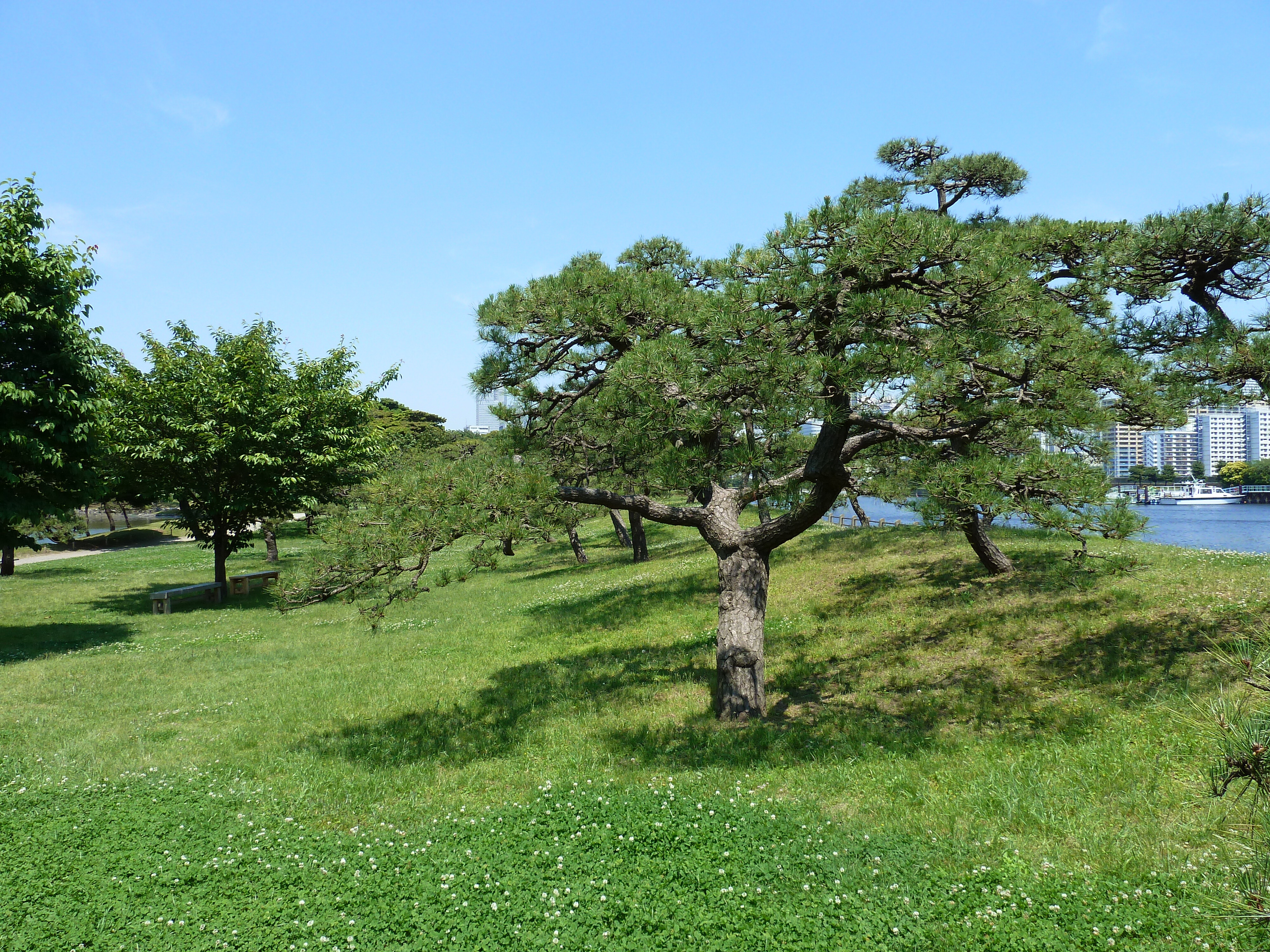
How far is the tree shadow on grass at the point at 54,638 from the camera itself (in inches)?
667

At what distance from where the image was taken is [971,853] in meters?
5.92

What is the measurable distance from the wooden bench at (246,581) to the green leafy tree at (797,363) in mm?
21724

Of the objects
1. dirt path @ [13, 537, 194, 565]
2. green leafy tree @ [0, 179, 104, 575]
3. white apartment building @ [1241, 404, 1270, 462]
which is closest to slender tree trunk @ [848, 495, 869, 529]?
green leafy tree @ [0, 179, 104, 575]

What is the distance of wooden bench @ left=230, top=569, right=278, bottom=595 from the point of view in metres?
27.4

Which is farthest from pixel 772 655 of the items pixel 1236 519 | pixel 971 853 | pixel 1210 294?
pixel 1236 519

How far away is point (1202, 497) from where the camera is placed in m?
104

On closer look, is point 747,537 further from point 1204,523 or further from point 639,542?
point 1204,523

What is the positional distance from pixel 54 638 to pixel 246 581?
8.93 m

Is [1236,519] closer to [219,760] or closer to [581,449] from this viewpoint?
[581,449]

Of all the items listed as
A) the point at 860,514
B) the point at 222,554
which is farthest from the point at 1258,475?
the point at 222,554

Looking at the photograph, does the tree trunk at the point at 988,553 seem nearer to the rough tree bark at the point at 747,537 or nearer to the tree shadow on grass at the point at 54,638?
the rough tree bark at the point at 747,537

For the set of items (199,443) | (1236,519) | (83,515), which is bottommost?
(1236,519)

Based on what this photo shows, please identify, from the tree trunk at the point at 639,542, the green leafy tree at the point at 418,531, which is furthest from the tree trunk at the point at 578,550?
the green leafy tree at the point at 418,531

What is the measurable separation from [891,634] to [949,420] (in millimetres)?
5910
